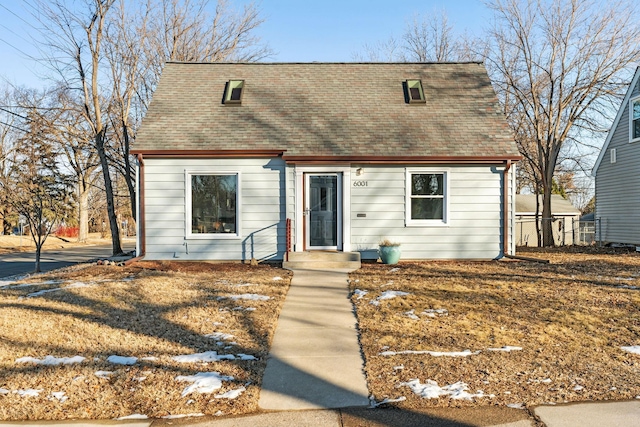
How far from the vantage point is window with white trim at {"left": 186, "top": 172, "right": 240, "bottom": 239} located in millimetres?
10953

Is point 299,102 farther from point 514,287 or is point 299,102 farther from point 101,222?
point 101,222

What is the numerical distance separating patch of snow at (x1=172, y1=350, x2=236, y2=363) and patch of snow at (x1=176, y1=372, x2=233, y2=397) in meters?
0.32

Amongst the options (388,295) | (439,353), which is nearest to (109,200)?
(388,295)

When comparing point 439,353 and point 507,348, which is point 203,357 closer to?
point 439,353

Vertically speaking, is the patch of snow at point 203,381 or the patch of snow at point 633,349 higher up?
the patch of snow at point 633,349

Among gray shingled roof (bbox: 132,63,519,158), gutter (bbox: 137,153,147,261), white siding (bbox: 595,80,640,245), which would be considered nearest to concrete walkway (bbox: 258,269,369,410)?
gray shingled roof (bbox: 132,63,519,158)

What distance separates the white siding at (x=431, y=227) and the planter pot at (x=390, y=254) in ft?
1.81

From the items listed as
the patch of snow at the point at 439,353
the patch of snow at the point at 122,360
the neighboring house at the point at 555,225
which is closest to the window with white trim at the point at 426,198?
the patch of snow at the point at 439,353

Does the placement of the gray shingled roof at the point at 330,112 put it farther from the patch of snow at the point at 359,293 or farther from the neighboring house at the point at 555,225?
the neighboring house at the point at 555,225

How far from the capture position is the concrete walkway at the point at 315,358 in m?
3.75

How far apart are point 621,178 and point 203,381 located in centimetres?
1669

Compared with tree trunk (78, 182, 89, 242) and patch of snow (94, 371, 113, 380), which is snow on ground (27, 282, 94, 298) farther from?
tree trunk (78, 182, 89, 242)

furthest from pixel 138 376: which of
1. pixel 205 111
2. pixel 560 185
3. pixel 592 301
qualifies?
pixel 560 185

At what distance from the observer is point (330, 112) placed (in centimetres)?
1202
